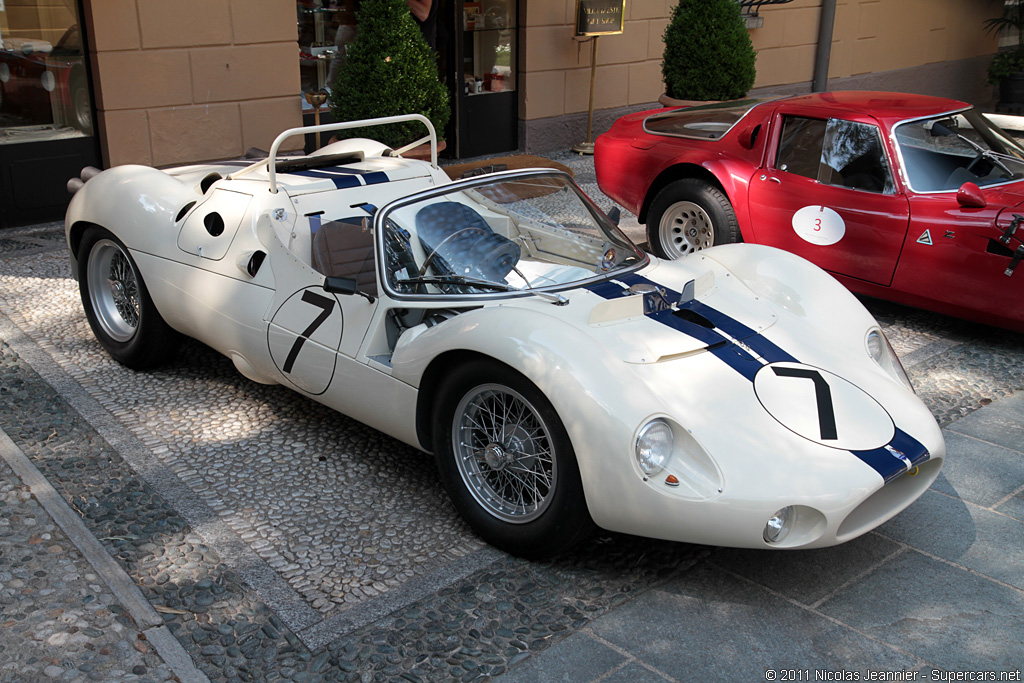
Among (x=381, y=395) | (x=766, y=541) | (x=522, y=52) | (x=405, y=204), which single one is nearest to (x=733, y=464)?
(x=766, y=541)

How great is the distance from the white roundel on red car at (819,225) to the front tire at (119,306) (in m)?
3.77

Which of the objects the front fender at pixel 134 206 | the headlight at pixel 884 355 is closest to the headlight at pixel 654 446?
the headlight at pixel 884 355

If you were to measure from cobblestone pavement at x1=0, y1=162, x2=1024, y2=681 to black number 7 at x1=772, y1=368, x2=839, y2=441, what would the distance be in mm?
651

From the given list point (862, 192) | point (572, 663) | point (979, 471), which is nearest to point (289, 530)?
point (572, 663)

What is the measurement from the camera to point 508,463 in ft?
10.7

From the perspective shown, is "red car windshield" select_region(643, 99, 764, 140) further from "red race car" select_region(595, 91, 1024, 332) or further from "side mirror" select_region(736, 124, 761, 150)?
"side mirror" select_region(736, 124, 761, 150)

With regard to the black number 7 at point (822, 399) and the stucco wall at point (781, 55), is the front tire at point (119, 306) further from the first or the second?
the stucco wall at point (781, 55)

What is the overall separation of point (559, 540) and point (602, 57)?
30.1ft

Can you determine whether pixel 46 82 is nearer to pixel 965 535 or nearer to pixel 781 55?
pixel 965 535

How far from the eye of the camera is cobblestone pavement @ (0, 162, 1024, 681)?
114 inches

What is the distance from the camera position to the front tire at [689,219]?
620cm

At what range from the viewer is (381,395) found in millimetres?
3643

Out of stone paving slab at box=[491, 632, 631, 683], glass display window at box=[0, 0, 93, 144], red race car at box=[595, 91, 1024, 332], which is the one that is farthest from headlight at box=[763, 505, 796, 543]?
glass display window at box=[0, 0, 93, 144]

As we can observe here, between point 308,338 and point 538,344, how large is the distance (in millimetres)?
1242
